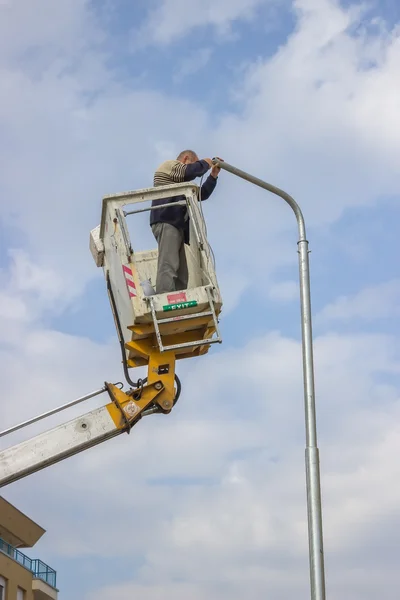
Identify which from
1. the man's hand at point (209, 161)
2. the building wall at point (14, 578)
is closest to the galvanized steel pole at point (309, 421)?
the man's hand at point (209, 161)

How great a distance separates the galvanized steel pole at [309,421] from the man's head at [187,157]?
1.01 metres

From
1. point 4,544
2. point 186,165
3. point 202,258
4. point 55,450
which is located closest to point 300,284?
point 202,258

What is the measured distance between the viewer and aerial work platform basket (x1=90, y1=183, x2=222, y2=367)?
10.5m

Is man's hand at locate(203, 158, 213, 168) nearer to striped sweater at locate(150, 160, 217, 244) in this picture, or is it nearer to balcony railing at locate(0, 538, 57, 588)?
striped sweater at locate(150, 160, 217, 244)

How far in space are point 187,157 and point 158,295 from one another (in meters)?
1.95

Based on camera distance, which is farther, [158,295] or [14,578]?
[14,578]

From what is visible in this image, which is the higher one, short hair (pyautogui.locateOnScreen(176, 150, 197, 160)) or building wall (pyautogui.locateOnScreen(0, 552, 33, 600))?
building wall (pyautogui.locateOnScreen(0, 552, 33, 600))

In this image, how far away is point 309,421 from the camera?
30.1 ft

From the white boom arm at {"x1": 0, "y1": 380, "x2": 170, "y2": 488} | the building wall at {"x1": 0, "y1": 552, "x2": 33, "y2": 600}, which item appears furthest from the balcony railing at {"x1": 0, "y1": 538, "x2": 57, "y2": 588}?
the white boom arm at {"x1": 0, "y1": 380, "x2": 170, "y2": 488}

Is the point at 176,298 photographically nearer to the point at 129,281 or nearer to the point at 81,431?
the point at 129,281

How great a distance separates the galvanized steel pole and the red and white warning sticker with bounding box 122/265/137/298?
1565 millimetres

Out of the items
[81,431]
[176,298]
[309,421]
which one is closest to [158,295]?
[176,298]

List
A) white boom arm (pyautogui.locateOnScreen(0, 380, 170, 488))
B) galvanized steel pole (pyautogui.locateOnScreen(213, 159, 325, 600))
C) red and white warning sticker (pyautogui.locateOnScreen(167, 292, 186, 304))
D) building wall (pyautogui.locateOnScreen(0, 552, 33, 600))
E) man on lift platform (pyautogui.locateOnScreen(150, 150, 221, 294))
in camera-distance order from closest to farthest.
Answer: galvanized steel pole (pyautogui.locateOnScreen(213, 159, 325, 600))
white boom arm (pyautogui.locateOnScreen(0, 380, 170, 488))
red and white warning sticker (pyautogui.locateOnScreen(167, 292, 186, 304))
man on lift platform (pyautogui.locateOnScreen(150, 150, 221, 294))
building wall (pyautogui.locateOnScreen(0, 552, 33, 600))

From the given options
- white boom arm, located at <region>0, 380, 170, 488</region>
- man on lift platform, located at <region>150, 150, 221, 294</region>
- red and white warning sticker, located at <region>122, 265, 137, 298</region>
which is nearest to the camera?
white boom arm, located at <region>0, 380, 170, 488</region>
